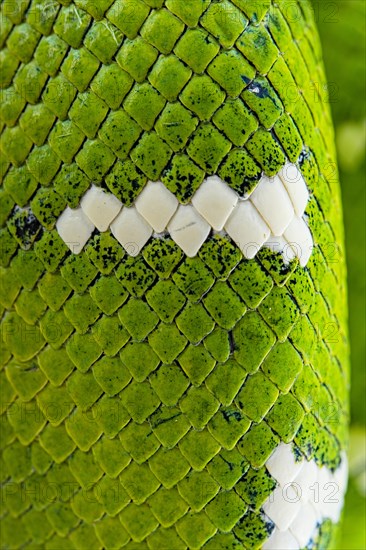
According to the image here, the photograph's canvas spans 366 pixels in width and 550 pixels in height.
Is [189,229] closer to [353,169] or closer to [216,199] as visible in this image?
[216,199]

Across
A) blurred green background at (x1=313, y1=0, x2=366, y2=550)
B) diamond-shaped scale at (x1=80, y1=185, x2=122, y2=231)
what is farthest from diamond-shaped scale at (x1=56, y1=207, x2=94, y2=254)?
blurred green background at (x1=313, y1=0, x2=366, y2=550)

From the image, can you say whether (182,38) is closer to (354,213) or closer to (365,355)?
(354,213)

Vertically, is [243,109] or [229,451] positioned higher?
[243,109]

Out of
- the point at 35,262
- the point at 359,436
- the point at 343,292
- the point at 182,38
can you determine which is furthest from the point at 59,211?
the point at 359,436

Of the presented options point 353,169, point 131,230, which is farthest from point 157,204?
point 353,169

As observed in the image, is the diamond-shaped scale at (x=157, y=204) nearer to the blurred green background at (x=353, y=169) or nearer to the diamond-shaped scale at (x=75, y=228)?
the diamond-shaped scale at (x=75, y=228)

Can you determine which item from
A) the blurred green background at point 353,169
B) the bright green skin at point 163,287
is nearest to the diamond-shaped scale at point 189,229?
the bright green skin at point 163,287

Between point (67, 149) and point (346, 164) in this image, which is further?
point (346, 164)

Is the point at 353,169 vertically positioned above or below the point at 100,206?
above
